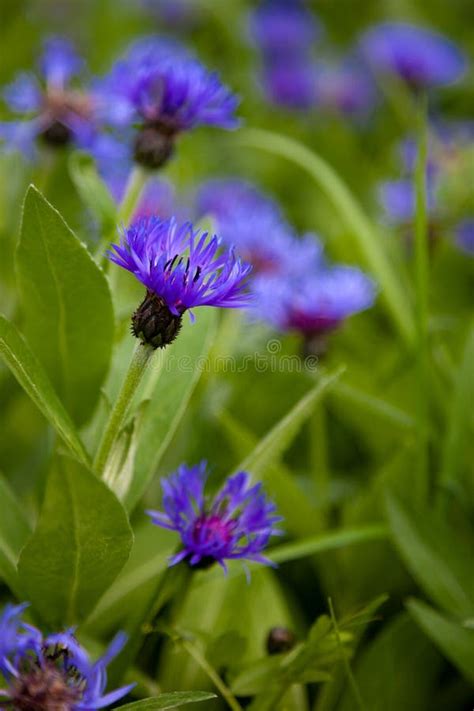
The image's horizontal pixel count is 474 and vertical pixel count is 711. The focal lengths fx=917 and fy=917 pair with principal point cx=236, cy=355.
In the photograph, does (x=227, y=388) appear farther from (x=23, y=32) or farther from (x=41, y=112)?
(x=23, y=32)

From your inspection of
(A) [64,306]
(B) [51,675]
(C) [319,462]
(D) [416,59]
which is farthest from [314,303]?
(D) [416,59]

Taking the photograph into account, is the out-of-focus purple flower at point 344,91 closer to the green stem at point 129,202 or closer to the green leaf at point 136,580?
the green stem at point 129,202

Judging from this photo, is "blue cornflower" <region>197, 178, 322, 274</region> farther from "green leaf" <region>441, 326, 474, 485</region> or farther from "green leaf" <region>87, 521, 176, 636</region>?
"green leaf" <region>87, 521, 176, 636</region>

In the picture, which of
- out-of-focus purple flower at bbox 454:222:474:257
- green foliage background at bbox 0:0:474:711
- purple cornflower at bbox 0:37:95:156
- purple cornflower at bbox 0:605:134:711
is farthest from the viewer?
out-of-focus purple flower at bbox 454:222:474:257

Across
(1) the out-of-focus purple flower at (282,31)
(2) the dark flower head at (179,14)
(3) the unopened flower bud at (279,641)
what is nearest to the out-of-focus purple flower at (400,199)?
(3) the unopened flower bud at (279,641)

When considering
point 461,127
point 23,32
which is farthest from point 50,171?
point 23,32

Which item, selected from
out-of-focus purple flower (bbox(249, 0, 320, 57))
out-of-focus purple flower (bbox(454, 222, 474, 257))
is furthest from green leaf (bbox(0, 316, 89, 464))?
out-of-focus purple flower (bbox(249, 0, 320, 57))
